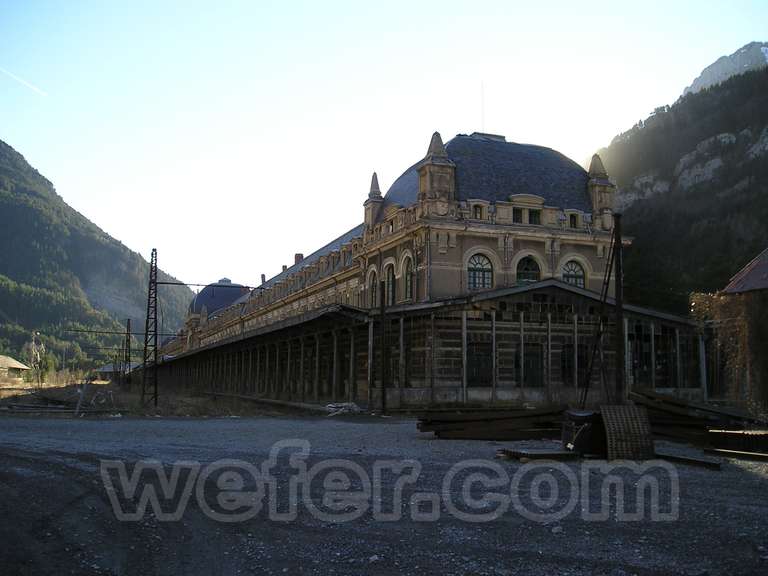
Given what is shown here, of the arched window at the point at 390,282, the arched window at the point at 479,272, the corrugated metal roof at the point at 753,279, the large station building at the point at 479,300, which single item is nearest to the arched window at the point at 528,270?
the large station building at the point at 479,300

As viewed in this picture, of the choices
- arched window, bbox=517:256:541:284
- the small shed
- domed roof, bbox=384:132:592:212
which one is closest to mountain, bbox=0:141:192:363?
the small shed

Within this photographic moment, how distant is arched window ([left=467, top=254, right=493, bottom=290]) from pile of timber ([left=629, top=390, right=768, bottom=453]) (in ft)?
65.5

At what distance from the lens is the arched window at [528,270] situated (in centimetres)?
3734

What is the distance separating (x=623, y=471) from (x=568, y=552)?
4.74 m

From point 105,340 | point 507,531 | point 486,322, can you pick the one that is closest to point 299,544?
point 507,531

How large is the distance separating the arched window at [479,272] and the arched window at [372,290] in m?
6.62

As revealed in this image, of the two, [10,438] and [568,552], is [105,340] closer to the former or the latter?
[10,438]

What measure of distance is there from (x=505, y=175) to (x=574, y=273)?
608 centimetres

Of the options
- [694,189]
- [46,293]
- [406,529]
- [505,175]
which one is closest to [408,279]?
[505,175]

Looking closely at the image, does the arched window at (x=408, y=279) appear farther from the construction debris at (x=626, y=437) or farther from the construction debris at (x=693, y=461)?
the construction debris at (x=693, y=461)

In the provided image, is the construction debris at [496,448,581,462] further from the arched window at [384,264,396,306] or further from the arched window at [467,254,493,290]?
the arched window at [384,264,396,306]

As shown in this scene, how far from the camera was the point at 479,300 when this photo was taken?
27641 millimetres

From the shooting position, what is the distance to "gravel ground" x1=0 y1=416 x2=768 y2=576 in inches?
229

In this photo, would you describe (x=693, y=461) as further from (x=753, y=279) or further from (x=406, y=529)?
(x=753, y=279)
